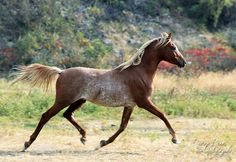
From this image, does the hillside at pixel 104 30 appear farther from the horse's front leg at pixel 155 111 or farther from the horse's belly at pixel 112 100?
the horse's front leg at pixel 155 111

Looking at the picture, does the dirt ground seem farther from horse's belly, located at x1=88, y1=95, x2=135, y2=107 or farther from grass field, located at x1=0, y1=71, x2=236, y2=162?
horse's belly, located at x1=88, y1=95, x2=135, y2=107

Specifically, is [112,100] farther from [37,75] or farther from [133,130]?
[133,130]

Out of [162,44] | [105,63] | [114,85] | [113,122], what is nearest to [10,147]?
[114,85]

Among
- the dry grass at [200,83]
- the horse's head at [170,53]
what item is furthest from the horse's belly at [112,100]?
the dry grass at [200,83]

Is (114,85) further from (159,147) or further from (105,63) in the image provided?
(105,63)

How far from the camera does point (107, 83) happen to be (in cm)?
1091

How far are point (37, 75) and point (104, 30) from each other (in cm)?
2602

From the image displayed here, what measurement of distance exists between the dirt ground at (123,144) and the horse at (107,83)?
0.39 meters

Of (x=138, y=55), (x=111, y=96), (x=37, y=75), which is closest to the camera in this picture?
(x=111, y=96)

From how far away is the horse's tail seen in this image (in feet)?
36.5

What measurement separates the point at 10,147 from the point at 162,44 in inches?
140

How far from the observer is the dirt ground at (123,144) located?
32.8ft

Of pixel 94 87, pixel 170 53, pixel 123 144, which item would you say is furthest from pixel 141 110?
pixel 94 87

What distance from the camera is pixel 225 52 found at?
3625cm
